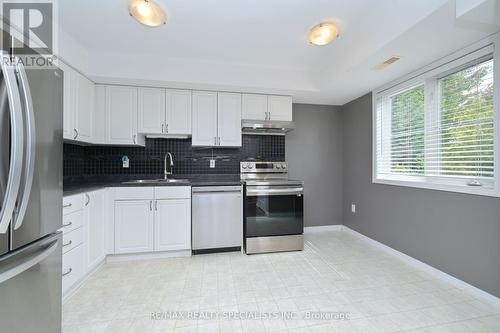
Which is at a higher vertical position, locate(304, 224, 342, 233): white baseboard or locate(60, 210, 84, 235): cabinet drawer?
locate(60, 210, 84, 235): cabinet drawer

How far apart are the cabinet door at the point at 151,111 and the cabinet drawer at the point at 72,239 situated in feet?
4.48

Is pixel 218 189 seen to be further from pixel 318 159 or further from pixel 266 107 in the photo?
pixel 318 159

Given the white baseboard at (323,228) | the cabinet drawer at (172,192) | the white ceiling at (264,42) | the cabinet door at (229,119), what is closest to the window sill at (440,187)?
the white baseboard at (323,228)

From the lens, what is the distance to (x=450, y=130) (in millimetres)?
2072

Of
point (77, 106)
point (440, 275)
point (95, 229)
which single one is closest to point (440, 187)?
point (440, 275)

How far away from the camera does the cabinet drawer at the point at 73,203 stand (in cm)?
172

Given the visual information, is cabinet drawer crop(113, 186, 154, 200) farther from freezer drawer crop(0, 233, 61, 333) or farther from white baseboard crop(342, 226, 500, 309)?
white baseboard crop(342, 226, 500, 309)

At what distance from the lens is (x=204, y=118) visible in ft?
9.55

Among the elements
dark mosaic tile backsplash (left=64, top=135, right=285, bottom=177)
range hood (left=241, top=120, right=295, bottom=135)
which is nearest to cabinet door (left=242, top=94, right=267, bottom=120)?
range hood (left=241, top=120, right=295, bottom=135)

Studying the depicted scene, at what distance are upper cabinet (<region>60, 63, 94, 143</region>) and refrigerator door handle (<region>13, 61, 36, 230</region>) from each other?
1.47m

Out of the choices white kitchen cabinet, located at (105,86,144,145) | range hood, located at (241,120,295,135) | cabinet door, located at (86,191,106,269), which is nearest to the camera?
cabinet door, located at (86,191,106,269)

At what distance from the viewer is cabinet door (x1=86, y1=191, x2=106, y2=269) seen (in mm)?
2070

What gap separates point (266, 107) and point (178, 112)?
1.23 metres

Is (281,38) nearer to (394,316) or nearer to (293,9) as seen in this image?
(293,9)
